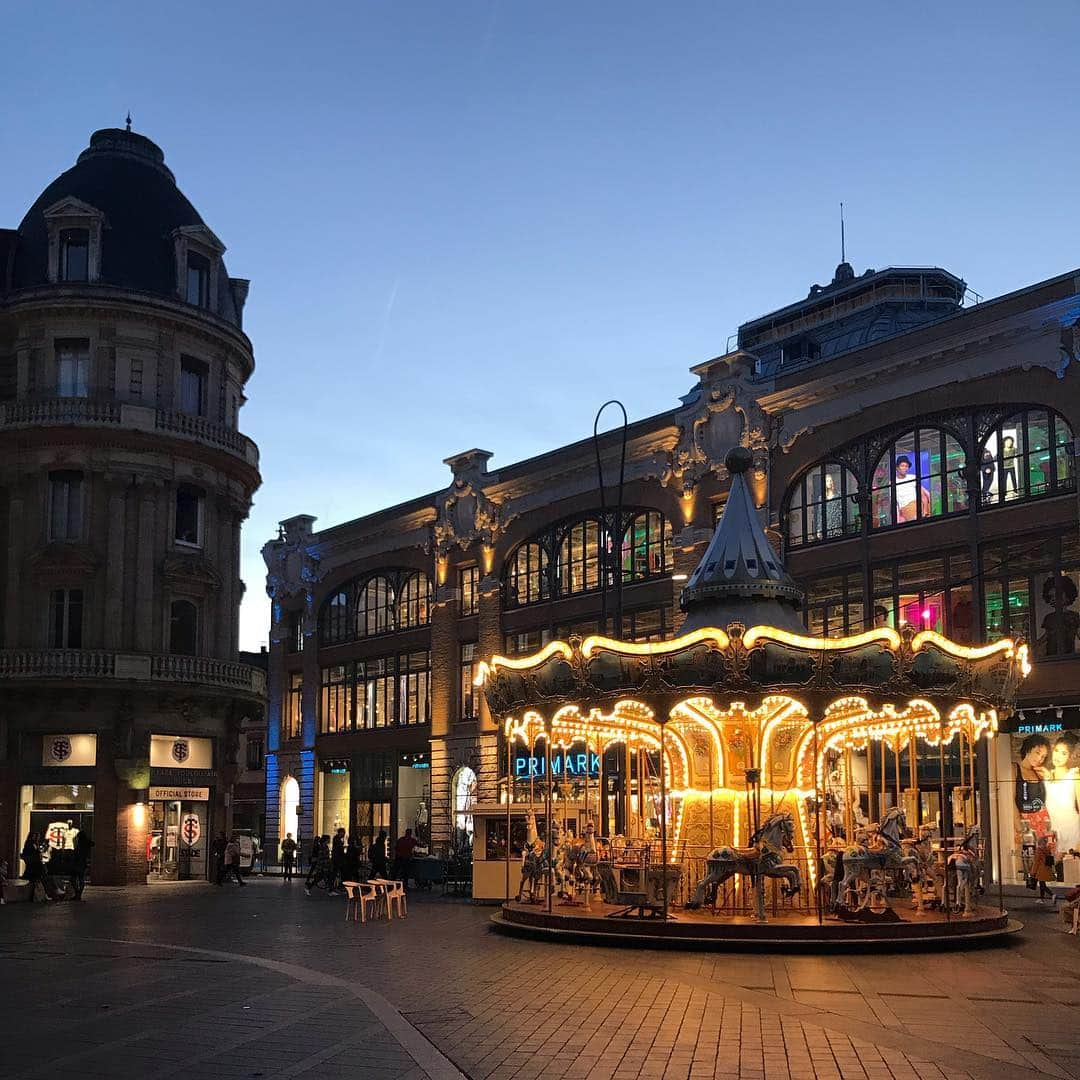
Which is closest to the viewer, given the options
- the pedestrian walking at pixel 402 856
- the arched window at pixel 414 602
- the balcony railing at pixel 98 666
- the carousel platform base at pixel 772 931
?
the carousel platform base at pixel 772 931

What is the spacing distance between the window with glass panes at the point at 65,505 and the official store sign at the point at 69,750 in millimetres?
6148

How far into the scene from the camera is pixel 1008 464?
37219mm

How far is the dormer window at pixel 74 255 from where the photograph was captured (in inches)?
1781

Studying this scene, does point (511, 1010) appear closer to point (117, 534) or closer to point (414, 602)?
point (117, 534)

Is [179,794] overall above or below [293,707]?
below

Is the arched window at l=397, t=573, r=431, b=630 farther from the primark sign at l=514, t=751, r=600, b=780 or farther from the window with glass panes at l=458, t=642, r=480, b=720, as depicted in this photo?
the primark sign at l=514, t=751, r=600, b=780

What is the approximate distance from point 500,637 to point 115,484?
643 inches

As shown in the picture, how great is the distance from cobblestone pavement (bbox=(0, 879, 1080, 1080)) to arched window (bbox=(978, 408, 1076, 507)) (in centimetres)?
1491

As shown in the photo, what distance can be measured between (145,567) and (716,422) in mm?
18363

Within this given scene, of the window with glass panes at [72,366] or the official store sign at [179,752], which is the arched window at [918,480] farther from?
the window with glass panes at [72,366]

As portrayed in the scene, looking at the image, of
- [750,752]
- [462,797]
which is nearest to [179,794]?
[462,797]

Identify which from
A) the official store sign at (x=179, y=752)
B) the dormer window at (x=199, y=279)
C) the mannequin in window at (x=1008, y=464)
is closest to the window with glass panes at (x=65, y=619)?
the official store sign at (x=179, y=752)

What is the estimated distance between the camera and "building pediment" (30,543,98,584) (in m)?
43.2

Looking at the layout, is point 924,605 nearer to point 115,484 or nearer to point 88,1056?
point 115,484
